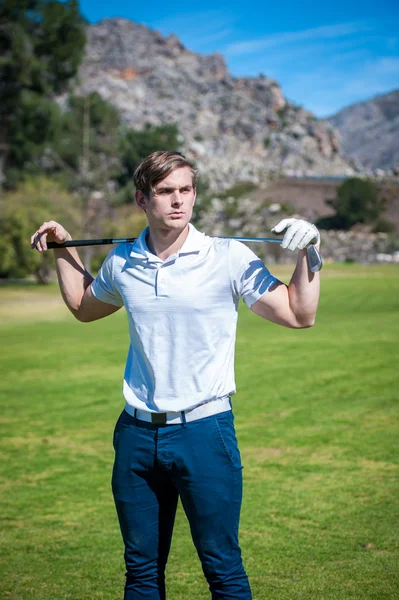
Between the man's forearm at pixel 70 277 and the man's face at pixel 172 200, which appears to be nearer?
the man's face at pixel 172 200

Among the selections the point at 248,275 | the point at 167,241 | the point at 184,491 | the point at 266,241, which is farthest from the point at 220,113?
the point at 184,491

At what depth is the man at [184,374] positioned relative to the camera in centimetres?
295

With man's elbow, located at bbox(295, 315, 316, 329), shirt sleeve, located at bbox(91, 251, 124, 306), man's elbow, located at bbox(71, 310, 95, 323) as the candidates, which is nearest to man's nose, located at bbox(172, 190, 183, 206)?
shirt sleeve, located at bbox(91, 251, 124, 306)

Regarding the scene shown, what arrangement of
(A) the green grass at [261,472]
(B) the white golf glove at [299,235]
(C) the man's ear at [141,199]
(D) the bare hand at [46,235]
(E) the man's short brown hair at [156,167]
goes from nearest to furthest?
(B) the white golf glove at [299,235], (E) the man's short brown hair at [156,167], (C) the man's ear at [141,199], (D) the bare hand at [46,235], (A) the green grass at [261,472]

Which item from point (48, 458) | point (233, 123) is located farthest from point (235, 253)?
point (233, 123)

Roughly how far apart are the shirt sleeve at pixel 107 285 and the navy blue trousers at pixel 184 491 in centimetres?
53

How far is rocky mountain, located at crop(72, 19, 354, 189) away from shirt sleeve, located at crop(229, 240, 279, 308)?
449 ft

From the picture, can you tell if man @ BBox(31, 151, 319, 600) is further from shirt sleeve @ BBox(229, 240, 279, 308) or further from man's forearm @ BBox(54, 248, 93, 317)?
man's forearm @ BBox(54, 248, 93, 317)

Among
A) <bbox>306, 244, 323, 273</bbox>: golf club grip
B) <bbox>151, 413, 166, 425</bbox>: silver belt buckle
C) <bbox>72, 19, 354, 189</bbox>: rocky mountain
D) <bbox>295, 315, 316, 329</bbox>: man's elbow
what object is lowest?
<bbox>151, 413, 166, 425</bbox>: silver belt buckle

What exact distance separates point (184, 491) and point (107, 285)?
942 millimetres

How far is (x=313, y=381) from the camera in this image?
11.2 metres

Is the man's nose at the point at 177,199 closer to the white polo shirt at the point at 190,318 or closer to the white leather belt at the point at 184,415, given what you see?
the white polo shirt at the point at 190,318

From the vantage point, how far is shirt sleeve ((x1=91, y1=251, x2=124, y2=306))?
127 inches

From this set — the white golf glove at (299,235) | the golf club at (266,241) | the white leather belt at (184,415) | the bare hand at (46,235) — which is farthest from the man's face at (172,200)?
the white leather belt at (184,415)
